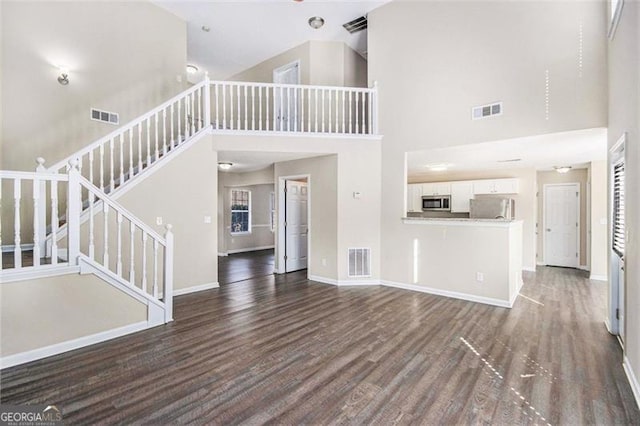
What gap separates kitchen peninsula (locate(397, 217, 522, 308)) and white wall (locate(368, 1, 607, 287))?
0.19 meters

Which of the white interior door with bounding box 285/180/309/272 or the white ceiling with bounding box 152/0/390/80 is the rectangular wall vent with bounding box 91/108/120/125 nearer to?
the white ceiling with bounding box 152/0/390/80

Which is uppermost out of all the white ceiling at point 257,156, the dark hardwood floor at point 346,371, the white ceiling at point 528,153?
the white ceiling at point 257,156

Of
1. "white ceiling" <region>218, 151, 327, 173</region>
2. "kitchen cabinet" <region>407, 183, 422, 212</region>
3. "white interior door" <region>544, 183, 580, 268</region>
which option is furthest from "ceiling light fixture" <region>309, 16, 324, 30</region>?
"white interior door" <region>544, 183, 580, 268</region>

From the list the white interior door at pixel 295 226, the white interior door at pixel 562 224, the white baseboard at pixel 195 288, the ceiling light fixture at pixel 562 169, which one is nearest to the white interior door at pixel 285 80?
the white interior door at pixel 295 226

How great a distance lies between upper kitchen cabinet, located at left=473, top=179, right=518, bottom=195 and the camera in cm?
697

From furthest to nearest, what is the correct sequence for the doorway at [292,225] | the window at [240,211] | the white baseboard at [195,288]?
the window at [240,211], the doorway at [292,225], the white baseboard at [195,288]

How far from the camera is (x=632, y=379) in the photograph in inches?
90.4

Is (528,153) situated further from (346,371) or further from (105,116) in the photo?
(105,116)

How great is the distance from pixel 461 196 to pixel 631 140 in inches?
202

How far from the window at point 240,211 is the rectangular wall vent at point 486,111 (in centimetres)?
747

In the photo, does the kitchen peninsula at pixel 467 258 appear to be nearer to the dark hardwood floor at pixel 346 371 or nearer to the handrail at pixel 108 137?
the dark hardwood floor at pixel 346 371

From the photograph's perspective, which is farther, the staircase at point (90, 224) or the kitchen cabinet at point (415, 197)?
the kitchen cabinet at point (415, 197)

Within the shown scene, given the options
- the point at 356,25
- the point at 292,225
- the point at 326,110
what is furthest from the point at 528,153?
the point at 292,225

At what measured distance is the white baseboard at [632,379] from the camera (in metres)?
2.15
